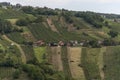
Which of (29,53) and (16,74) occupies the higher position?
(16,74)

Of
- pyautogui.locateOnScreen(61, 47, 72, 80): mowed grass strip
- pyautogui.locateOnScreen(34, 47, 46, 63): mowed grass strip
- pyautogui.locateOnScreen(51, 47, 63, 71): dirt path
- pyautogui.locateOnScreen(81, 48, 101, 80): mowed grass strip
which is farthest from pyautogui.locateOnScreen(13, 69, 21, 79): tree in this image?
pyautogui.locateOnScreen(34, 47, 46, 63): mowed grass strip

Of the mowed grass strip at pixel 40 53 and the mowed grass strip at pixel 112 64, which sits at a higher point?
the mowed grass strip at pixel 40 53

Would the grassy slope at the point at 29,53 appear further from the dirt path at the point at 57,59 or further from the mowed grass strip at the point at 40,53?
the dirt path at the point at 57,59

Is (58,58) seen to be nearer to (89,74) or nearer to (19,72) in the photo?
(89,74)

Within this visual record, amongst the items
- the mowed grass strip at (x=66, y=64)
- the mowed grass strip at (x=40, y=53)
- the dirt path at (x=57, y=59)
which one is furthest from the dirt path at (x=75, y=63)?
the mowed grass strip at (x=40, y=53)

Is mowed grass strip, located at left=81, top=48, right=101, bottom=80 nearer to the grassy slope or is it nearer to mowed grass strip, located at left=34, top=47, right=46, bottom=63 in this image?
mowed grass strip, located at left=34, top=47, right=46, bottom=63

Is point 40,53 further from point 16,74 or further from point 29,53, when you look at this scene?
point 16,74

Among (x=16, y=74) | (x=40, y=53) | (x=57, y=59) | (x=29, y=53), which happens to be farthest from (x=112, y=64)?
(x=16, y=74)
